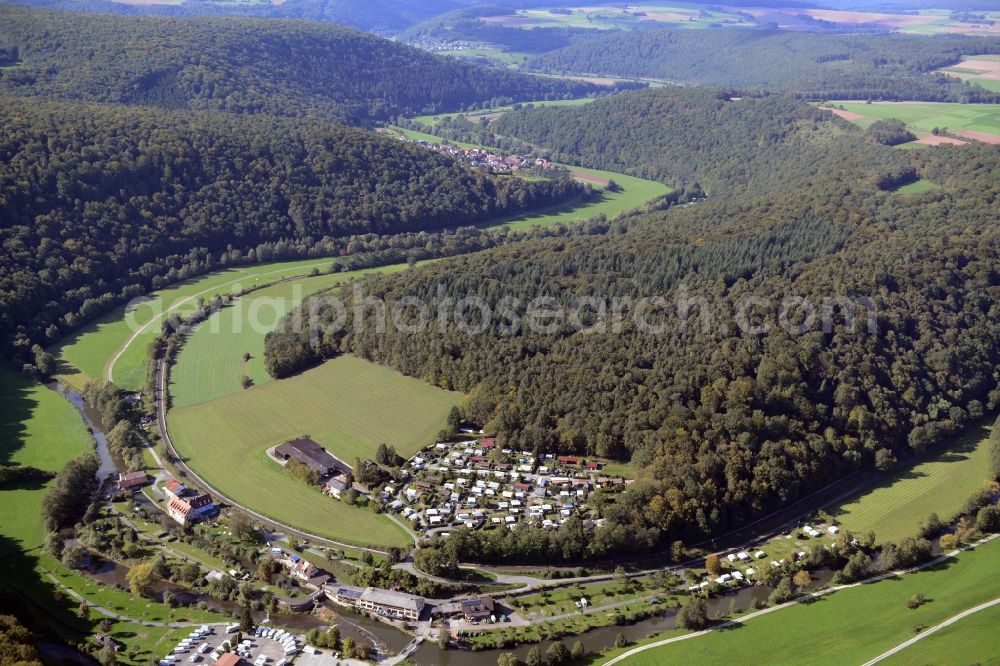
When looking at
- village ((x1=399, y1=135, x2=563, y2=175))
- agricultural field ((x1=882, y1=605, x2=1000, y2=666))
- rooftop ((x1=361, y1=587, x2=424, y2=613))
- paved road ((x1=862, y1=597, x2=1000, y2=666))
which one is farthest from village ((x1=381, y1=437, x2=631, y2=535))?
village ((x1=399, y1=135, x2=563, y2=175))

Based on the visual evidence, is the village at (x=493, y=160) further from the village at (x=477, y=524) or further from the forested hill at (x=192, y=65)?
the village at (x=477, y=524)

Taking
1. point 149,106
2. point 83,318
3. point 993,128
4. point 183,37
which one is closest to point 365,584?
point 83,318

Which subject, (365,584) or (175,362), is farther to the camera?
(175,362)

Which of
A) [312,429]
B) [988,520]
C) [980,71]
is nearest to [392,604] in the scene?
[312,429]

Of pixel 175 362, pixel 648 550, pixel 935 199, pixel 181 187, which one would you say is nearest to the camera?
pixel 648 550

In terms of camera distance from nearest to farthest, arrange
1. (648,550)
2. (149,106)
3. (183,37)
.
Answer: (648,550), (149,106), (183,37)

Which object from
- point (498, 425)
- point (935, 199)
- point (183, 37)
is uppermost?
point (183, 37)

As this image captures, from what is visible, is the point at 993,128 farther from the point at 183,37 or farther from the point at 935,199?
the point at 183,37
